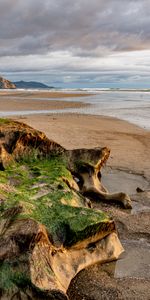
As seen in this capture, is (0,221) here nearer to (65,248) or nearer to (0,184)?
(65,248)

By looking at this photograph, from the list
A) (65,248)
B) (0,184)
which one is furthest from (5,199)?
(65,248)

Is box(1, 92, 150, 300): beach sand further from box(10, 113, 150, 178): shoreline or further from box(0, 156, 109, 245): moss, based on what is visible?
box(0, 156, 109, 245): moss

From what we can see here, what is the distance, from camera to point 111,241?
5113 millimetres

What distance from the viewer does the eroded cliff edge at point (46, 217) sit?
3.80 meters

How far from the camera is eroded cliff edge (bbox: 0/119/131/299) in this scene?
3.80 meters

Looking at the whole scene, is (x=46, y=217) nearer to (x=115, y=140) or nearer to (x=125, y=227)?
(x=125, y=227)

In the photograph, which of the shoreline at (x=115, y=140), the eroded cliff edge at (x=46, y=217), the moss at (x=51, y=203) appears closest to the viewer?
the eroded cliff edge at (x=46, y=217)

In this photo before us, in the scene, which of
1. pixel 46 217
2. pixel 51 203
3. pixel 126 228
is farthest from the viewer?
pixel 126 228

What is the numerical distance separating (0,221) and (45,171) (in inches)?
113

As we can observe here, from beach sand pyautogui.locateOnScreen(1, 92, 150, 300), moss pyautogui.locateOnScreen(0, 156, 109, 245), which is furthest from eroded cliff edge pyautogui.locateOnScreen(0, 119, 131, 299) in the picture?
Result: beach sand pyautogui.locateOnScreen(1, 92, 150, 300)

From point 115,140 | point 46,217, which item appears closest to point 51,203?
point 46,217

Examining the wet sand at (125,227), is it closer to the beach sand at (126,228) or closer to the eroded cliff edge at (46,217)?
the beach sand at (126,228)

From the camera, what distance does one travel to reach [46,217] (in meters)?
4.96

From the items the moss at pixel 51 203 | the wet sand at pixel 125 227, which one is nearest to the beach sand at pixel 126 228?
the wet sand at pixel 125 227
